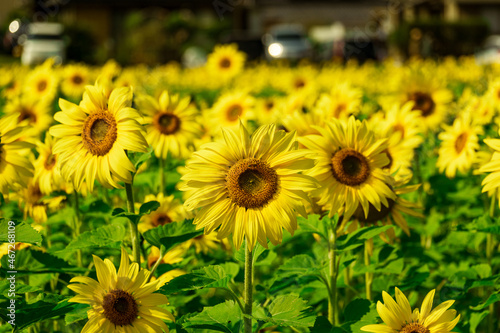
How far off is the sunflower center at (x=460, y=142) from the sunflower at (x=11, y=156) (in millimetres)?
2407

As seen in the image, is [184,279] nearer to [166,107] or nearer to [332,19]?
[166,107]

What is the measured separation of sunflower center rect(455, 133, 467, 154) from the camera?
13.0 ft

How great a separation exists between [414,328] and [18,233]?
1.44m

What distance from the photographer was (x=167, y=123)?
4090 mm

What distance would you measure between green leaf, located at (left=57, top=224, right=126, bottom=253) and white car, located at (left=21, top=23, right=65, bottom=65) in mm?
24358

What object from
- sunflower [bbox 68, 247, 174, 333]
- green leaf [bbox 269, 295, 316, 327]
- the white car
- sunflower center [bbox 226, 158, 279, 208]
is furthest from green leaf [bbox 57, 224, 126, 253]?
the white car

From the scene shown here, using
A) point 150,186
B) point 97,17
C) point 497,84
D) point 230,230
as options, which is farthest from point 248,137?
point 97,17

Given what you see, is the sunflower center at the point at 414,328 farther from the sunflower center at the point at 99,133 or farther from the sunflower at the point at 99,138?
the sunflower center at the point at 99,133

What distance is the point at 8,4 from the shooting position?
43.3m

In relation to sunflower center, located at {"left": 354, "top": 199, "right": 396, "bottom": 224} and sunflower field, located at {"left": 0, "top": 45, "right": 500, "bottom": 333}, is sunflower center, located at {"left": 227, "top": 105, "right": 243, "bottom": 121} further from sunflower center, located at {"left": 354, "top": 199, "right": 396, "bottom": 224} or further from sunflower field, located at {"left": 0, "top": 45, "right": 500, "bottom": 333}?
sunflower center, located at {"left": 354, "top": 199, "right": 396, "bottom": 224}

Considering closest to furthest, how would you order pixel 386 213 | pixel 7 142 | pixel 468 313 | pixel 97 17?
1. pixel 7 142
2. pixel 386 213
3. pixel 468 313
4. pixel 97 17

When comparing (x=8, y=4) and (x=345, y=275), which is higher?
(x=8, y=4)

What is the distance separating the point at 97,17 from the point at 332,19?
1822 centimetres

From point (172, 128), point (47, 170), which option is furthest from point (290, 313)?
point (172, 128)
